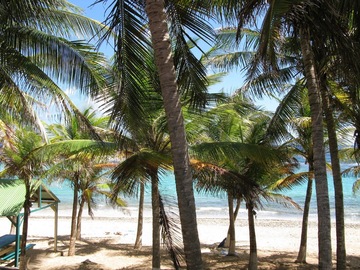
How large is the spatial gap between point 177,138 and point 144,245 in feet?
48.5

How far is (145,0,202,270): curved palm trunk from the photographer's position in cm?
413

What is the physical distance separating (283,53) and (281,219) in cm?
2026

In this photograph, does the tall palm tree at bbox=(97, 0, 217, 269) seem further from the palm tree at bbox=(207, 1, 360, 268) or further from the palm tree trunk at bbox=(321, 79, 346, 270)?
the palm tree trunk at bbox=(321, 79, 346, 270)

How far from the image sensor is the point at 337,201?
8828 mm

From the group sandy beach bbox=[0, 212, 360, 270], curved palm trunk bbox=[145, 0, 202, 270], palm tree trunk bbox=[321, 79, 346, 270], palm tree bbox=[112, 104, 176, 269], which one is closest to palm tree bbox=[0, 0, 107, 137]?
palm tree bbox=[112, 104, 176, 269]

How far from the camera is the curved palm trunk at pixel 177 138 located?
4.13m

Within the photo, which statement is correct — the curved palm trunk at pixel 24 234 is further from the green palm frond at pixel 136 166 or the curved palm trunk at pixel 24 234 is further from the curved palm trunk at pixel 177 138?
the curved palm trunk at pixel 177 138

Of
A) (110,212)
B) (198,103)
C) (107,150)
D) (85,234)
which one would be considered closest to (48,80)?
(107,150)

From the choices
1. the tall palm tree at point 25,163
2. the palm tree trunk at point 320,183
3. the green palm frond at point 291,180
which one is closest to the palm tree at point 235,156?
the green palm frond at point 291,180

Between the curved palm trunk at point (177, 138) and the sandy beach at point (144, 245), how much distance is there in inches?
324

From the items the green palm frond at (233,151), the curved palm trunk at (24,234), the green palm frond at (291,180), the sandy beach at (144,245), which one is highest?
the green palm frond at (233,151)

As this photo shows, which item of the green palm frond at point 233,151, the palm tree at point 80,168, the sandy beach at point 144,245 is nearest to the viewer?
the green palm frond at point 233,151

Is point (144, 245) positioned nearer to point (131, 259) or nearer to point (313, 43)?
point (131, 259)

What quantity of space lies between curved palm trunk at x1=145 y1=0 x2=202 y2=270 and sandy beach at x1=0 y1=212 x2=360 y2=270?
324 inches
